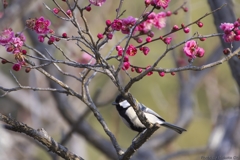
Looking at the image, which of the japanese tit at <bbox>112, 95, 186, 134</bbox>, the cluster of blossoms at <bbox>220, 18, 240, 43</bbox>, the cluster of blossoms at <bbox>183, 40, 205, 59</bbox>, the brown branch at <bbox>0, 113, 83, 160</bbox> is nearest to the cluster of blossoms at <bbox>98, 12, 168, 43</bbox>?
the cluster of blossoms at <bbox>183, 40, 205, 59</bbox>

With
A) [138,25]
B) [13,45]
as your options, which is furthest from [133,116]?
[13,45]

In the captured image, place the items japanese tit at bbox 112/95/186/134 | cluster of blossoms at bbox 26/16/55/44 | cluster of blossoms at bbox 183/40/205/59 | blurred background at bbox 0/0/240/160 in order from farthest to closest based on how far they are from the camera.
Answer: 1. blurred background at bbox 0/0/240/160
2. japanese tit at bbox 112/95/186/134
3. cluster of blossoms at bbox 26/16/55/44
4. cluster of blossoms at bbox 183/40/205/59

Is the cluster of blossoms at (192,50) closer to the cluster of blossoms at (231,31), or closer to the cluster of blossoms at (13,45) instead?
the cluster of blossoms at (231,31)

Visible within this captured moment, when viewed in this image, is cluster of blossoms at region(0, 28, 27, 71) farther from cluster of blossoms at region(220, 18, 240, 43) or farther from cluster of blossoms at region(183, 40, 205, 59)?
cluster of blossoms at region(220, 18, 240, 43)

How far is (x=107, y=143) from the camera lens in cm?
445

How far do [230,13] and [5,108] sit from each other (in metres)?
4.58

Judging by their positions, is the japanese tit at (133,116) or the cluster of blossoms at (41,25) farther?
the japanese tit at (133,116)

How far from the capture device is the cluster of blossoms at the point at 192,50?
193 centimetres

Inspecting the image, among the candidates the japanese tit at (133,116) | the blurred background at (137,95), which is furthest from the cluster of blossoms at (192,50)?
the japanese tit at (133,116)

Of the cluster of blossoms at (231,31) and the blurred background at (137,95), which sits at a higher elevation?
the cluster of blossoms at (231,31)

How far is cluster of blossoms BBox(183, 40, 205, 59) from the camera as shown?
1929mm

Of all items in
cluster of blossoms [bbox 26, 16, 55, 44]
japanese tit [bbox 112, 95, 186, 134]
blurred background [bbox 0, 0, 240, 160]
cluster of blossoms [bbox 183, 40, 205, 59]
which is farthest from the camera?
blurred background [bbox 0, 0, 240, 160]

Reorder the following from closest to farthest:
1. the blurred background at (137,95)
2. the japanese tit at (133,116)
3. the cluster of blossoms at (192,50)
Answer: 1. the cluster of blossoms at (192,50)
2. the japanese tit at (133,116)
3. the blurred background at (137,95)

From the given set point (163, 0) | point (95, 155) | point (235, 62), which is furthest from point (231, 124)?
point (95, 155)
